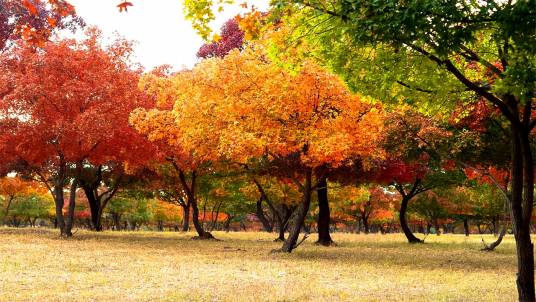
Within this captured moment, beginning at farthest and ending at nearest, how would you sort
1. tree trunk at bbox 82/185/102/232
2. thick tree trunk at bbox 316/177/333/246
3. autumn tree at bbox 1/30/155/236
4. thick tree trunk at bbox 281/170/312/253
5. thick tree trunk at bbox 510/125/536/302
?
tree trunk at bbox 82/185/102/232, thick tree trunk at bbox 316/177/333/246, autumn tree at bbox 1/30/155/236, thick tree trunk at bbox 281/170/312/253, thick tree trunk at bbox 510/125/536/302

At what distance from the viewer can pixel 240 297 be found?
427 inches

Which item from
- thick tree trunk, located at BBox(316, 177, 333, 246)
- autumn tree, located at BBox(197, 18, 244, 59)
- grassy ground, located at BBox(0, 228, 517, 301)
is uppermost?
autumn tree, located at BBox(197, 18, 244, 59)

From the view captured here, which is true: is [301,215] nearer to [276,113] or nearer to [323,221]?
[276,113]

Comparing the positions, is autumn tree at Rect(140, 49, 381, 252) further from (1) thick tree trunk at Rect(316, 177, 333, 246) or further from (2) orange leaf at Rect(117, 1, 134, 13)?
(2) orange leaf at Rect(117, 1, 134, 13)

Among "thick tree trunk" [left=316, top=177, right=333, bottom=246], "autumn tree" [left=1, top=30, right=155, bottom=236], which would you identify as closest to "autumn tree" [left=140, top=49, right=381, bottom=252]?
"autumn tree" [left=1, top=30, right=155, bottom=236]

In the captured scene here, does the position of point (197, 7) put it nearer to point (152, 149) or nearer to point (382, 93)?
point (382, 93)

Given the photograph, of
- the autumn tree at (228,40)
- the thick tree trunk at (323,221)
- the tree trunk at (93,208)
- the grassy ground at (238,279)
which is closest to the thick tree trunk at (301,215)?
the grassy ground at (238,279)

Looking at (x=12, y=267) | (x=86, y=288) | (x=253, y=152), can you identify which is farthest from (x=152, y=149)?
(x=86, y=288)

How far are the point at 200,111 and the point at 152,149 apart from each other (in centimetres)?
1027

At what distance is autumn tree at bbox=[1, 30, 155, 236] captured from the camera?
2881 centimetres

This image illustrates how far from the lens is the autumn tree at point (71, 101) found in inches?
1134

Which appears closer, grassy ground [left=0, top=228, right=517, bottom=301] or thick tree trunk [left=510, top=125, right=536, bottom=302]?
thick tree trunk [left=510, top=125, right=536, bottom=302]

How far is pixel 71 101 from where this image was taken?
29.9 meters

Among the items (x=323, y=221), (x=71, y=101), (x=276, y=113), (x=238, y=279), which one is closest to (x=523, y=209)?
(x=238, y=279)
